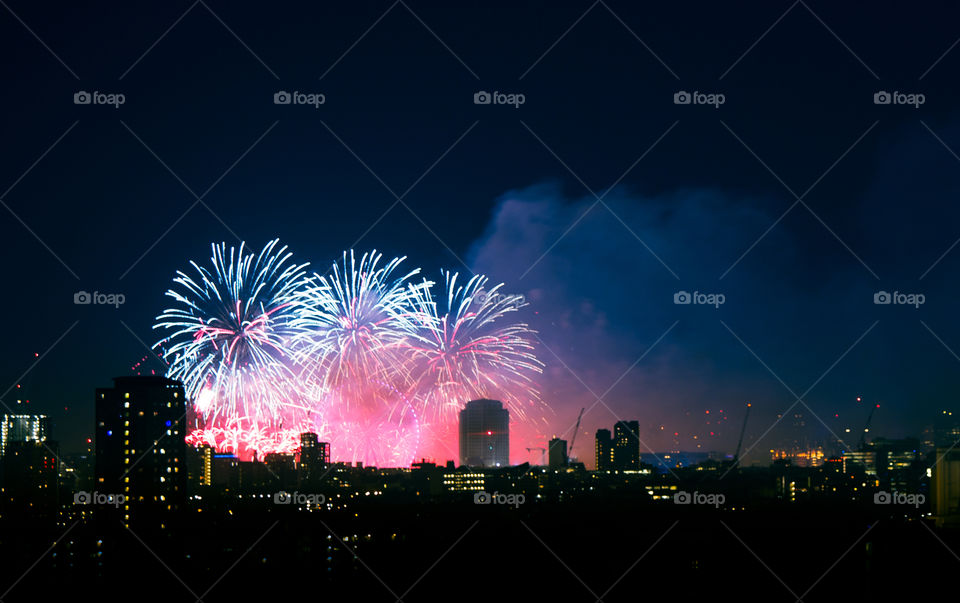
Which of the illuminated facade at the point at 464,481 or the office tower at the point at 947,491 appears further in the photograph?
the illuminated facade at the point at 464,481

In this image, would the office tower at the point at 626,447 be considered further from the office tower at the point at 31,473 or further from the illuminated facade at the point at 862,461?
the office tower at the point at 31,473

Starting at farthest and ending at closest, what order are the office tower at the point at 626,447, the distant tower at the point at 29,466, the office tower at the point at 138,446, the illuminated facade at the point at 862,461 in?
the office tower at the point at 626,447 < the illuminated facade at the point at 862,461 < the distant tower at the point at 29,466 < the office tower at the point at 138,446

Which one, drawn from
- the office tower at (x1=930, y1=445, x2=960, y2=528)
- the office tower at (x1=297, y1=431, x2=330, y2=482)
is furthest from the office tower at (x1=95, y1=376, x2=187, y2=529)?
the office tower at (x1=930, y1=445, x2=960, y2=528)

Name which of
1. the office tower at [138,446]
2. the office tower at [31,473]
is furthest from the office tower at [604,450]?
the office tower at [138,446]

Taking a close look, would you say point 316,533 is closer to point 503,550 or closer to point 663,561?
point 503,550

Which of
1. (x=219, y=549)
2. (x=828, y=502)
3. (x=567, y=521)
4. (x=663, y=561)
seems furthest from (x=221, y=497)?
(x=828, y=502)

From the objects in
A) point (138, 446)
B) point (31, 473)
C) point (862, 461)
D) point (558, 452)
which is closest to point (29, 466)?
point (31, 473)

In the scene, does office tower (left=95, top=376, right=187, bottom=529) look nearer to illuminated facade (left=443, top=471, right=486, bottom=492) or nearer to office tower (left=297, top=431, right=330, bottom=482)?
office tower (left=297, top=431, right=330, bottom=482)
